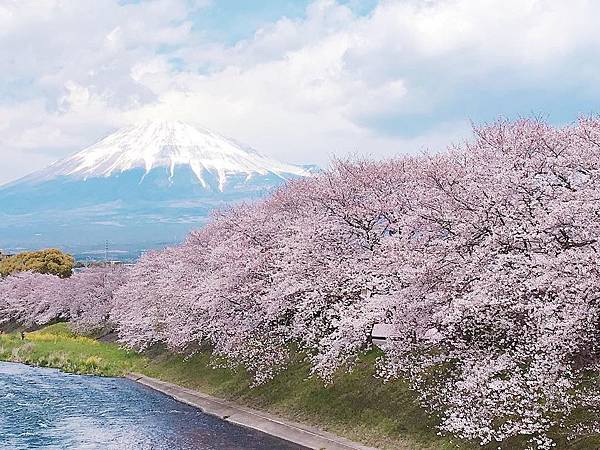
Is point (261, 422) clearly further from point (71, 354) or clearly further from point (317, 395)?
point (71, 354)

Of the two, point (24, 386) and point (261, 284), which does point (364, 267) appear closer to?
point (261, 284)

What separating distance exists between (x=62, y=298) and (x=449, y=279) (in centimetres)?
6039

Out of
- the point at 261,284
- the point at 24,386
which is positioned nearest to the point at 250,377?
the point at 261,284

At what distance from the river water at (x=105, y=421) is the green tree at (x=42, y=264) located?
53085mm

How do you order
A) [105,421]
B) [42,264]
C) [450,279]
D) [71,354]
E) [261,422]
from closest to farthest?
[450,279] < [261,422] < [105,421] < [71,354] < [42,264]

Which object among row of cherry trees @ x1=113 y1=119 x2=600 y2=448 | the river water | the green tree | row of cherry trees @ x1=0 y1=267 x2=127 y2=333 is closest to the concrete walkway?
the river water

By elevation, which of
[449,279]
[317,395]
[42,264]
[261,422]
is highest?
[449,279]

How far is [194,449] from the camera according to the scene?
88.6 ft

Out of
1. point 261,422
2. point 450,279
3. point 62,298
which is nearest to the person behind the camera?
point 450,279

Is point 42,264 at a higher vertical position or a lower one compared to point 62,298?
higher

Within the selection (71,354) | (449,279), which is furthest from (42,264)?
(449,279)

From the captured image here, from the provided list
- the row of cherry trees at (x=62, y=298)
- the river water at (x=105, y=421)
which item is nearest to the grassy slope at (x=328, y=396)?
the river water at (x=105, y=421)

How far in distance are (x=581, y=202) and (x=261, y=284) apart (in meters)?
18.0

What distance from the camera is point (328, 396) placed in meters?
30.4
